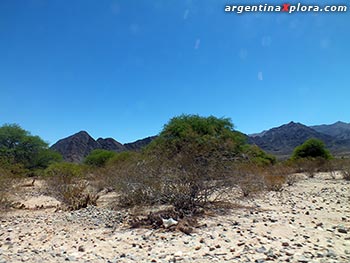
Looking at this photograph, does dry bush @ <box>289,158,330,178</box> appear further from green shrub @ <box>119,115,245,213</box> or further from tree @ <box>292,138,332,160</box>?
green shrub @ <box>119,115,245,213</box>

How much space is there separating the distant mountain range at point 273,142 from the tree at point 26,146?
10.6m

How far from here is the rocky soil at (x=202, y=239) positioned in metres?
4.33

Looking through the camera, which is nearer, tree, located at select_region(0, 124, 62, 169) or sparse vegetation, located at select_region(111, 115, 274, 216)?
sparse vegetation, located at select_region(111, 115, 274, 216)

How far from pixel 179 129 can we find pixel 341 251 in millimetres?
15159

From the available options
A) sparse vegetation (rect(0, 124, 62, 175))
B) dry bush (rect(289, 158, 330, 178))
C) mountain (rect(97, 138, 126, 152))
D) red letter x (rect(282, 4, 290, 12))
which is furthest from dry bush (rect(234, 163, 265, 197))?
mountain (rect(97, 138, 126, 152))

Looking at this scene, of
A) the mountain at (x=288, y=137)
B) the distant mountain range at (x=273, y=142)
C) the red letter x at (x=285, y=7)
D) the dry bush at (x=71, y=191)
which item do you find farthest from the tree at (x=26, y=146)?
the mountain at (x=288, y=137)

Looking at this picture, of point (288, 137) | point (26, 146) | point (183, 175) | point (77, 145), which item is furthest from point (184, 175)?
point (288, 137)

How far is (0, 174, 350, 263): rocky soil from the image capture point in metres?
4.33

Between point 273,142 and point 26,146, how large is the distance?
126 metres

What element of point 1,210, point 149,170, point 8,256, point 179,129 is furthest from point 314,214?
point 179,129

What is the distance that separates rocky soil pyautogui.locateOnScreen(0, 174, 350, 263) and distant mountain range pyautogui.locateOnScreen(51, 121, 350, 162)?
23.8 meters

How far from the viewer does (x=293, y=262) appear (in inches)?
150

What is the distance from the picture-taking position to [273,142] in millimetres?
141750

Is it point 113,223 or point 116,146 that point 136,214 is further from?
point 116,146
